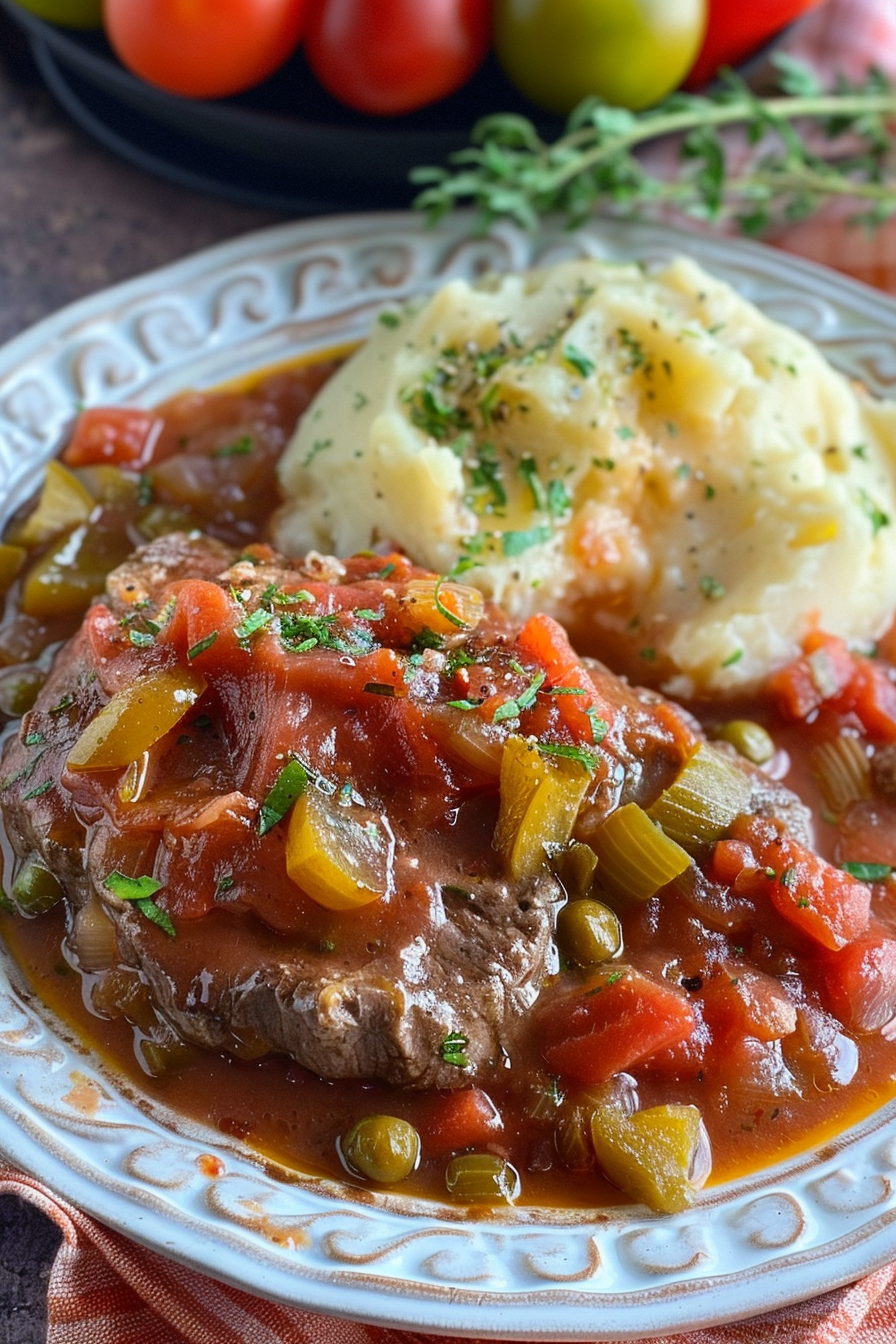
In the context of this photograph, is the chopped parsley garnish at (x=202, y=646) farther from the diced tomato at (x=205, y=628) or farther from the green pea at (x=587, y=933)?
the green pea at (x=587, y=933)

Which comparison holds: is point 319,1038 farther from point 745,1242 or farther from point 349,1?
point 349,1

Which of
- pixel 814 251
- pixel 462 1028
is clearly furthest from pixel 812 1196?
pixel 814 251

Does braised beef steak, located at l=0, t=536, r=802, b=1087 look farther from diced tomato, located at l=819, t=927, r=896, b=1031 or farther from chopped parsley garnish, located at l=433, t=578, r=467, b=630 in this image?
diced tomato, located at l=819, t=927, r=896, b=1031

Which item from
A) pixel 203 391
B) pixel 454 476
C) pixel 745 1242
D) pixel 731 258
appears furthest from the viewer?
pixel 731 258

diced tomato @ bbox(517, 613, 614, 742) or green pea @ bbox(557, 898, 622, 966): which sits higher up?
diced tomato @ bbox(517, 613, 614, 742)

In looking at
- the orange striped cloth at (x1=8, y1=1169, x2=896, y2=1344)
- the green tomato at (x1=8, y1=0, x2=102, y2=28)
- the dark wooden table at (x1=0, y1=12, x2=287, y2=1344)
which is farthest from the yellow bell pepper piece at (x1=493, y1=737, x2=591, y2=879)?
the green tomato at (x1=8, y1=0, x2=102, y2=28)
